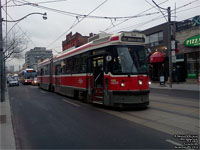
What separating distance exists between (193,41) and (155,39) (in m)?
8.02

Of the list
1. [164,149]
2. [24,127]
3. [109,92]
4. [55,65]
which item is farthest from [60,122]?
[55,65]

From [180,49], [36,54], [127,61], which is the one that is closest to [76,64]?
[127,61]

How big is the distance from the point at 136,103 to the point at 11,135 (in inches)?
201

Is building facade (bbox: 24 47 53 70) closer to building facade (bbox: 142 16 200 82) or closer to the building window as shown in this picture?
the building window

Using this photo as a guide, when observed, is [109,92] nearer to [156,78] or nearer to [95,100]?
[95,100]

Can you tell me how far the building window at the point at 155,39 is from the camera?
29.7 meters

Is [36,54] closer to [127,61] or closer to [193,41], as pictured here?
[193,41]

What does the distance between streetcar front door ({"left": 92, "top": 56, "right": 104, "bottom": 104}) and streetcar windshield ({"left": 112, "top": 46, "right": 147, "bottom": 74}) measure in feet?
3.15

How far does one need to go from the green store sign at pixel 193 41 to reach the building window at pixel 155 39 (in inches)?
217

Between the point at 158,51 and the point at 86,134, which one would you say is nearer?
the point at 86,134

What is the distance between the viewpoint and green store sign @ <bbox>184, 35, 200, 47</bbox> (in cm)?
2278

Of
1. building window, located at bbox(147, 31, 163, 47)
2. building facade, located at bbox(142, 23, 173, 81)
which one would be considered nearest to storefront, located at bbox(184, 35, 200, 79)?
building facade, located at bbox(142, 23, 173, 81)

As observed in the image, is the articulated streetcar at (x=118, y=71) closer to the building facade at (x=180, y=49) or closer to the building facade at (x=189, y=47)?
the building facade at (x=180, y=49)

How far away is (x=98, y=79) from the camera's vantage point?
9.29m
